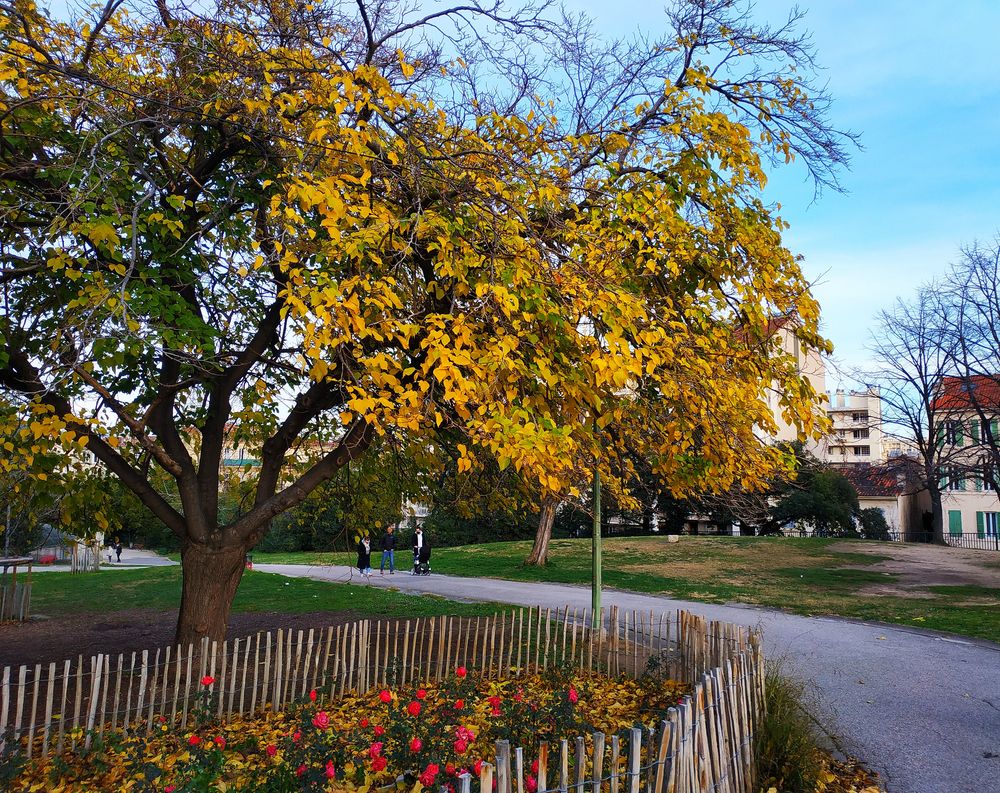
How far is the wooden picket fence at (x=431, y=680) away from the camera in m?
3.81

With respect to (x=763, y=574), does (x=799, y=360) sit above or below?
above

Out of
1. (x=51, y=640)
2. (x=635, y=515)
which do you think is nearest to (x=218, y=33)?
(x=51, y=640)

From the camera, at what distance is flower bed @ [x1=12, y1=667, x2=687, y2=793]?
3.96 meters

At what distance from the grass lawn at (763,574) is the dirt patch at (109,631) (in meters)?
1.43

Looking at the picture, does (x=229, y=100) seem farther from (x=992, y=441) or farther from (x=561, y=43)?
(x=992, y=441)

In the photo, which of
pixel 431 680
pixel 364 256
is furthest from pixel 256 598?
pixel 364 256

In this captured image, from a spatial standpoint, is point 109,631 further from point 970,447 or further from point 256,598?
point 970,447

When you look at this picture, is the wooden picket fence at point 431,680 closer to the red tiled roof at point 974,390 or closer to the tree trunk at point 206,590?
the tree trunk at point 206,590

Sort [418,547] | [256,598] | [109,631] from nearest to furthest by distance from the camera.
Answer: [109,631] → [256,598] → [418,547]

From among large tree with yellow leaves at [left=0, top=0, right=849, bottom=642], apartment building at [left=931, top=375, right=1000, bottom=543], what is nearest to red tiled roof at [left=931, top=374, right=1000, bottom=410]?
apartment building at [left=931, top=375, right=1000, bottom=543]

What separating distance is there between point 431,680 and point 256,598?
31.2 feet

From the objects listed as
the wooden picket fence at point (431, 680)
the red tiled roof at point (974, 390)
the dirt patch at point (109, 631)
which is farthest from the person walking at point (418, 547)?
the red tiled roof at point (974, 390)

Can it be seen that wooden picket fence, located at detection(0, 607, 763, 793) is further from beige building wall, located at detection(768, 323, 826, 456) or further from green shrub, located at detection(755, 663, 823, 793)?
beige building wall, located at detection(768, 323, 826, 456)

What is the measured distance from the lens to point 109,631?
12.0 meters
